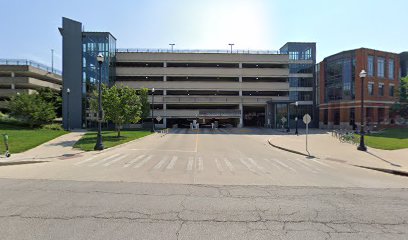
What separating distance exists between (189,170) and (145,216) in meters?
5.16

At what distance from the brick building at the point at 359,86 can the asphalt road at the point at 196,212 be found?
158ft

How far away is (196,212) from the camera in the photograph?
203 inches

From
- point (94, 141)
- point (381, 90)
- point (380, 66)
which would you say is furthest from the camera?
point (380, 66)

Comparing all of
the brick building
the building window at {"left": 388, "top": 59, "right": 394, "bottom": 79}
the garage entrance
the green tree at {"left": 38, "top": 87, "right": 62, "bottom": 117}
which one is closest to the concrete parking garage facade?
the garage entrance

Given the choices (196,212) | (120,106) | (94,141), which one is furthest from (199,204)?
(120,106)

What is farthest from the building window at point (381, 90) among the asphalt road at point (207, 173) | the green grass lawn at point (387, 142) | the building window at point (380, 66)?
the asphalt road at point (207, 173)

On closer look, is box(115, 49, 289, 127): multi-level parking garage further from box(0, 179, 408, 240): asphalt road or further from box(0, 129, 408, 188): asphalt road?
box(0, 179, 408, 240): asphalt road

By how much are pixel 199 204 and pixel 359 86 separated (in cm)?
5303

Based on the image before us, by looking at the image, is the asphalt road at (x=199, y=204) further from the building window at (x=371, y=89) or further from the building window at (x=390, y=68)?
the building window at (x=390, y=68)

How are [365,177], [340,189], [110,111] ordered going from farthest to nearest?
1. [110,111]
2. [365,177]
3. [340,189]

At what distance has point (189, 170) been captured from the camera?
9.98 metres

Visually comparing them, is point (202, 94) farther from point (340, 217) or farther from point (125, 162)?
point (340, 217)

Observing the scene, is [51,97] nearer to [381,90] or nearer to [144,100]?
[144,100]

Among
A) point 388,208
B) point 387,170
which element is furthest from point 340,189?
point 387,170
